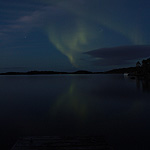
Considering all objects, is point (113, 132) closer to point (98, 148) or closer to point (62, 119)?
point (98, 148)

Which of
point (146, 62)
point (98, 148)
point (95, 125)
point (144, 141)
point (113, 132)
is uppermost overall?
point (146, 62)

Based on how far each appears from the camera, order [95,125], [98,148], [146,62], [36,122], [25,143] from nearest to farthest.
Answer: [98,148], [25,143], [95,125], [36,122], [146,62]

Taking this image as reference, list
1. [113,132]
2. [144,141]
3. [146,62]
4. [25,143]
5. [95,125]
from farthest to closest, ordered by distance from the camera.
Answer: [146,62] < [95,125] < [113,132] < [144,141] < [25,143]

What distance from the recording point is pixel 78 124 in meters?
14.7

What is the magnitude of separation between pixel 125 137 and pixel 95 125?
354 cm

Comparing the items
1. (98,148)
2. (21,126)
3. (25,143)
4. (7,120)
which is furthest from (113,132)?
(7,120)

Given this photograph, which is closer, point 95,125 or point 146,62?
point 95,125

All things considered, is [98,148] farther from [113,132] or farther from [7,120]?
[7,120]

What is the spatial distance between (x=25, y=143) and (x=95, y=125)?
785 cm

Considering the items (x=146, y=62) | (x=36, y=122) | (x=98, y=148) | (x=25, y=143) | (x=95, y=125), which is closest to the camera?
(x=98, y=148)

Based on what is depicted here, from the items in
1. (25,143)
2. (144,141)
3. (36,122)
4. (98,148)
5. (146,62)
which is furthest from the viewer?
(146,62)

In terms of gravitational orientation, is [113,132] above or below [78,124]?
below

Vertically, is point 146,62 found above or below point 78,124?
above

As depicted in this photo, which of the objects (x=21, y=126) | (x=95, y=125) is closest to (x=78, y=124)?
(x=95, y=125)
